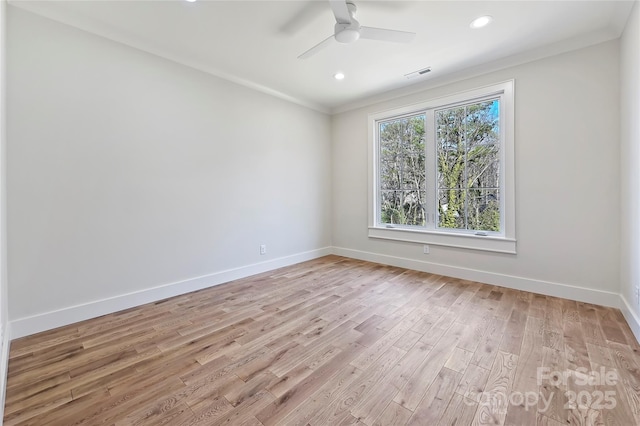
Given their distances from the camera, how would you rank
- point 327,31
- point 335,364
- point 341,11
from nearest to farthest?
point 335,364, point 341,11, point 327,31

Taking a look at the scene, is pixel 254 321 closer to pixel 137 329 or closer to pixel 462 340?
pixel 137 329

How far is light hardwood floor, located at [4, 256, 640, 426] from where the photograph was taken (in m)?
1.42

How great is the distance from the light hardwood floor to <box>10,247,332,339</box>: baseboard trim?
0.34ft

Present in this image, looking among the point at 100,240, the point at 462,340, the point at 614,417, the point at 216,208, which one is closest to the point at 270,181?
the point at 216,208

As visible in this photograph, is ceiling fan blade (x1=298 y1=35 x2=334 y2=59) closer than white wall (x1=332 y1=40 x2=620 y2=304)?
Yes

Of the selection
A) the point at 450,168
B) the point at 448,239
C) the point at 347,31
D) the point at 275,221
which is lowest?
the point at 448,239

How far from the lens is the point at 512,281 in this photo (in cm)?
325

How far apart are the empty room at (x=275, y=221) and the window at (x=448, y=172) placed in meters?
0.03

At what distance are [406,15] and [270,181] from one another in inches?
103

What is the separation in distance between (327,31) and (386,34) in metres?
0.62

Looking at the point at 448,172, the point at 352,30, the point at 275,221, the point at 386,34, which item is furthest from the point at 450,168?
the point at 275,221

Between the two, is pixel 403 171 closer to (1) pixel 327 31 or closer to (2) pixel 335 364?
(1) pixel 327 31

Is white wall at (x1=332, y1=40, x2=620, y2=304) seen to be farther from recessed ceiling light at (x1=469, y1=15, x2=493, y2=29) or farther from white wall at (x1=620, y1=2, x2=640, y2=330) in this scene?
recessed ceiling light at (x1=469, y1=15, x2=493, y2=29)

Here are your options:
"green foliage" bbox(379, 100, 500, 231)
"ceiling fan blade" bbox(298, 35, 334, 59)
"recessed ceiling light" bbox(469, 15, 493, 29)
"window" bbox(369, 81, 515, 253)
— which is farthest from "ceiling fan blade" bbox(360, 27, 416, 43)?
"green foliage" bbox(379, 100, 500, 231)
